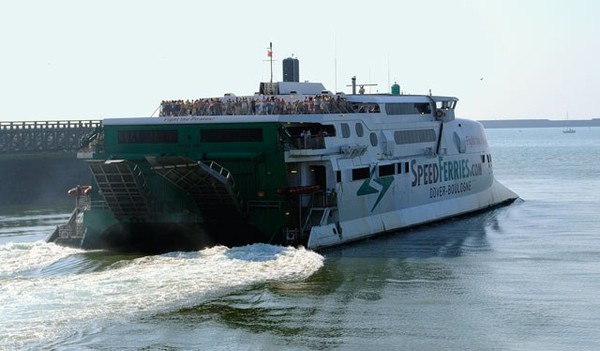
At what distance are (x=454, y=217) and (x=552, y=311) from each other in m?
21.2

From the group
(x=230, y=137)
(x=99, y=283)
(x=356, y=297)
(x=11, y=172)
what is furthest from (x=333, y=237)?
(x=11, y=172)

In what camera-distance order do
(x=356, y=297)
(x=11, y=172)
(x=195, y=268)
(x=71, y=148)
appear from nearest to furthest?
(x=356, y=297) < (x=195, y=268) < (x=11, y=172) < (x=71, y=148)

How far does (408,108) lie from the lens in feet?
150

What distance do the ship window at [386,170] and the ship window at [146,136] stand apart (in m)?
8.61

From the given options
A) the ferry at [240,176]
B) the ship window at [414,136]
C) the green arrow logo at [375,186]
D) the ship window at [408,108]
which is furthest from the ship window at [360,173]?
the ship window at [408,108]

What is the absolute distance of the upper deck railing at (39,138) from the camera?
68312 millimetres

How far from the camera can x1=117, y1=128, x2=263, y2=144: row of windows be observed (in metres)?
36.2

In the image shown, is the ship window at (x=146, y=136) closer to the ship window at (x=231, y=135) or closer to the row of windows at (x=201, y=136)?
the row of windows at (x=201, y=136)

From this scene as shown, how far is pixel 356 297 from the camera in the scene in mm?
30062

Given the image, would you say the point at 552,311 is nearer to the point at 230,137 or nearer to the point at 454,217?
the point at 230,137

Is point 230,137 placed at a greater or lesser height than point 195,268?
greater

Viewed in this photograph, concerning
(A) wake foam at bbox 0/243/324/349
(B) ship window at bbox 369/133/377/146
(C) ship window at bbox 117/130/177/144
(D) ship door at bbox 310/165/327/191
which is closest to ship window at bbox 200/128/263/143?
(C) ship window at bbox 117/130/177/144

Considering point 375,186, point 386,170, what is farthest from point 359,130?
point 386,170

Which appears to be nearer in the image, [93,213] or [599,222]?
[93,213]
